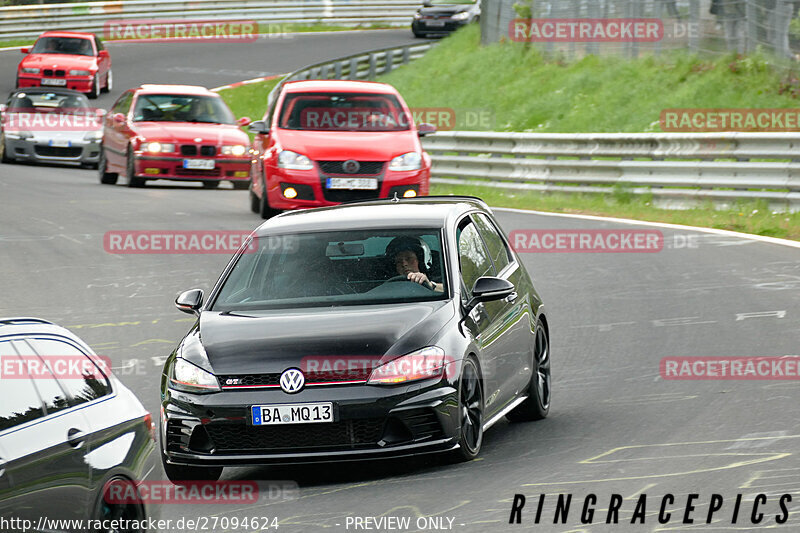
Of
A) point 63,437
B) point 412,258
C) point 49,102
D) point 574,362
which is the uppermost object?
point 63,437

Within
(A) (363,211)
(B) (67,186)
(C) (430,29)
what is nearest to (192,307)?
(A) (363,211)

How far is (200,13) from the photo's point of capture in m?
59.1

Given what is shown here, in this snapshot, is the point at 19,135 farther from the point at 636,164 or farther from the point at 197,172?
the point at 636,164

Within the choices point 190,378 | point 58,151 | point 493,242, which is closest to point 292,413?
point 190,378

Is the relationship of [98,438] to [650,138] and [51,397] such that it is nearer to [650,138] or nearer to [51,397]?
[51,397]

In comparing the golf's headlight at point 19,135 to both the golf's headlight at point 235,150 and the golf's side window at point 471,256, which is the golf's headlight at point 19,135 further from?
the golf's side window at point 471,256

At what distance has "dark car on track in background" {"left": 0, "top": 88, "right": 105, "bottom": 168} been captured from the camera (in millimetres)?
30438

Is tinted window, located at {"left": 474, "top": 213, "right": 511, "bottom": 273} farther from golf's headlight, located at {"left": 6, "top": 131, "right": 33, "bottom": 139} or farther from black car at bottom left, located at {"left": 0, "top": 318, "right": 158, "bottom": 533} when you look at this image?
golf's headlight, located at {"left": 6, "top": 131, "right": 33, "bottom": 139}

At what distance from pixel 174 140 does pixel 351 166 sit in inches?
245

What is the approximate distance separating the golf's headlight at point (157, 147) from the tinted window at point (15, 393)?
749 inches

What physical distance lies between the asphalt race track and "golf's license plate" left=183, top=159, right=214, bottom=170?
1164 millimetres

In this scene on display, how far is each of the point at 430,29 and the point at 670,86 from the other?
86.9ft

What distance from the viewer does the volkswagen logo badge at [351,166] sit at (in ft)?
63.0

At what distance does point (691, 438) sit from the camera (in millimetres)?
8508
